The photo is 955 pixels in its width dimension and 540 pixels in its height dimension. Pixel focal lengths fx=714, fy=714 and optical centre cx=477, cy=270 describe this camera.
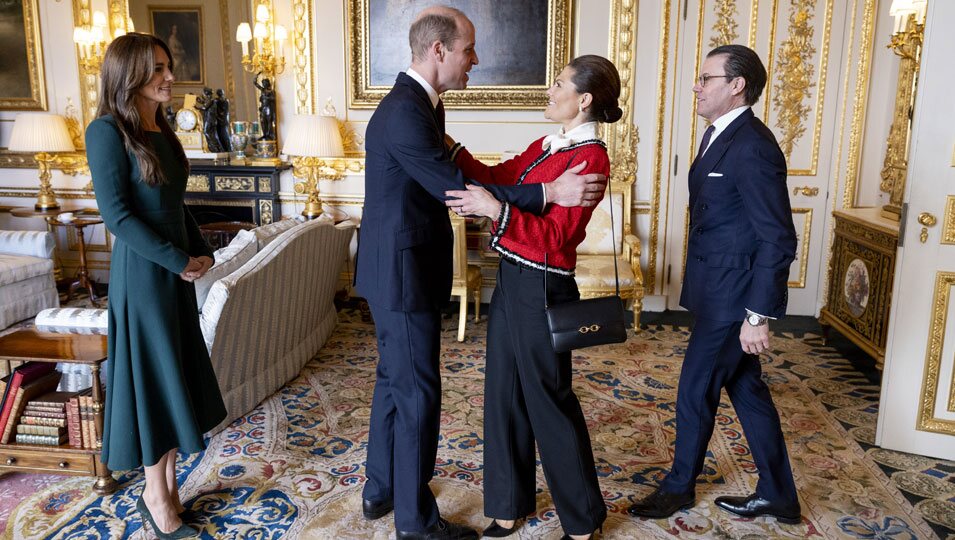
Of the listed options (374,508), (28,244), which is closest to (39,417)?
(374,508)

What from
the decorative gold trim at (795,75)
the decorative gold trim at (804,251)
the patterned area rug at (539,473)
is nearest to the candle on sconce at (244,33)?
the patterned area rug at (539,473)

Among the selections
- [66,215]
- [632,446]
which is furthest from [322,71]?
[632,446]

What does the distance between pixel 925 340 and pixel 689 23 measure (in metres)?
3.06

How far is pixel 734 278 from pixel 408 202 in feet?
3.61

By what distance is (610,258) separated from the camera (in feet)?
17.3

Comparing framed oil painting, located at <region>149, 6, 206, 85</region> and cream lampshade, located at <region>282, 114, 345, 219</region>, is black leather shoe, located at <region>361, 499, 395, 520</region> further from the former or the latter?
framed oil painting, located at <region>149, 6, 206, 85</region>

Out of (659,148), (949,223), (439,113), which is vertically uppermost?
(439,113)

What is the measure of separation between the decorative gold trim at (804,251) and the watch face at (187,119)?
487 centimetres

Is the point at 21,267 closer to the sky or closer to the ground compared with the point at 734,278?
closer to the ground

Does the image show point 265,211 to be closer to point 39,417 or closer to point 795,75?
point 39,417

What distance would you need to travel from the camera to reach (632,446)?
3291mm

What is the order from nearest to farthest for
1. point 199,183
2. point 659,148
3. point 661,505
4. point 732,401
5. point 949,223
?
point 732,401
point 661,505
point 949,223
point 659,148
point 199,183

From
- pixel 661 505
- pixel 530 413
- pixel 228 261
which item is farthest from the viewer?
pixel 228 261

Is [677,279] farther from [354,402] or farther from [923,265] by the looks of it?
[354,402]
